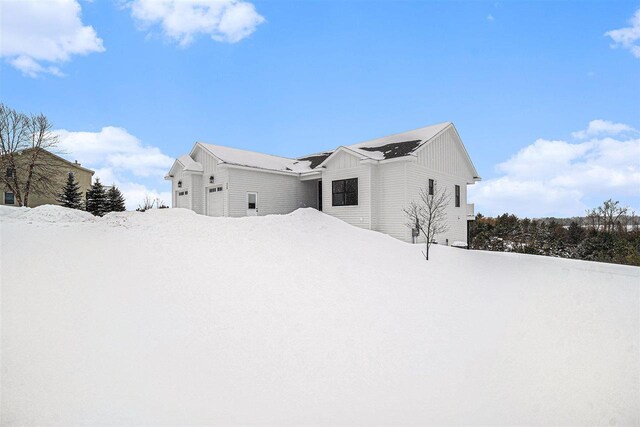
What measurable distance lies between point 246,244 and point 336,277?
325 cm

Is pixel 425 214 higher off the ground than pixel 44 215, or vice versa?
pixel 425 214

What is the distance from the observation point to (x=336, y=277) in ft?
26.8

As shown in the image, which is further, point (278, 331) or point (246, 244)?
point (246, 244)

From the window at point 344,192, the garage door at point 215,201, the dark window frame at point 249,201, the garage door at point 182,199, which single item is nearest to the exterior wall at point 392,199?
the window at point 344,192

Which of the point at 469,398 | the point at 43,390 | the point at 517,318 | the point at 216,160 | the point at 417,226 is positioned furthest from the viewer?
the point at 216,160

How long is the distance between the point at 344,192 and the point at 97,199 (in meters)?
25.6

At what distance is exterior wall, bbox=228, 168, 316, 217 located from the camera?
17.7 m

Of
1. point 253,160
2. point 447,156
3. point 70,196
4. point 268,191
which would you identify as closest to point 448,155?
point 447,156

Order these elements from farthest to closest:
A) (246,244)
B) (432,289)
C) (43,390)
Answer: (246,244) → (432,289) → (43,390)

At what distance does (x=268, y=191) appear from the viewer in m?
19.0

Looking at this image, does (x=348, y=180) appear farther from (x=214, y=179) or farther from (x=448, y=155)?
(x=214, y=179)

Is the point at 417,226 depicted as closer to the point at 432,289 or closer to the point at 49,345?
the point at 432,289

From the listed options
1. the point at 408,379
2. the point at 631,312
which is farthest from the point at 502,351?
the point at 631,312

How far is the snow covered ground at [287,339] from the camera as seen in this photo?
13.0ft
